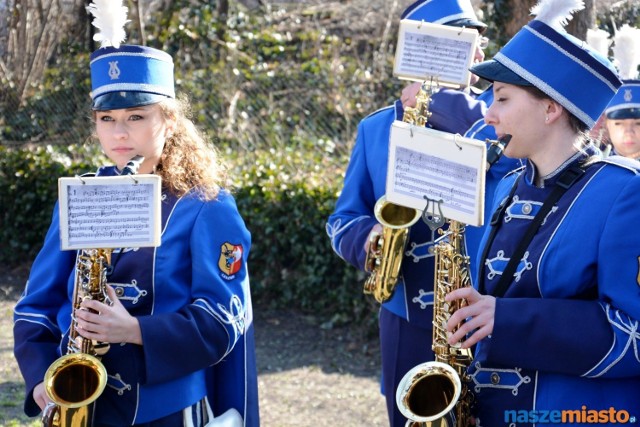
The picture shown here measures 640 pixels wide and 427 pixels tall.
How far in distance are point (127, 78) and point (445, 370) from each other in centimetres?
144

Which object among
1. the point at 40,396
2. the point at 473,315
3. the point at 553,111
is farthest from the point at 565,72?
the point at 40,396

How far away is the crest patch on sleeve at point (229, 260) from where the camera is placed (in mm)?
3125

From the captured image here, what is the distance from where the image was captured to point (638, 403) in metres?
2.67

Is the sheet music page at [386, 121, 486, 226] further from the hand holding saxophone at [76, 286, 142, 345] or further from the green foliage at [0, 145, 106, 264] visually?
the green foliage at [0, 145, 106, 264]

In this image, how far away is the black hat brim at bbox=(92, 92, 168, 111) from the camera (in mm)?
3176

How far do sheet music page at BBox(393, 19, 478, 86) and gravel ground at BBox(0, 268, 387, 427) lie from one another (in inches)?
111

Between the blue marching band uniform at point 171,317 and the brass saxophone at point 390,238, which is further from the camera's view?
the brass saxophone at point 390,238

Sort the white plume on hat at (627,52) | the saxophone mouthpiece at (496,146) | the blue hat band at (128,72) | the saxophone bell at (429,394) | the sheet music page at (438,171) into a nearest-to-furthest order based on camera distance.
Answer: the sheet music page at (438,171) → the saxophone bell at (429,394) → the saxophone mouthpiece at (496,146) → the blue hat band at (128,72) → the white plume on hat at (627,52)

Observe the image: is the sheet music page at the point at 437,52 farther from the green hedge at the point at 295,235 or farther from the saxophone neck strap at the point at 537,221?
the green hedge at the point at 295,235

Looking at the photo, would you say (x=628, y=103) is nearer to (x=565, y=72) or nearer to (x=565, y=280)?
(x=565, y=72)

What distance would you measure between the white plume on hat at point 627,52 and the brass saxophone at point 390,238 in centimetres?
128

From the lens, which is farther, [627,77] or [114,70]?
[627,77]

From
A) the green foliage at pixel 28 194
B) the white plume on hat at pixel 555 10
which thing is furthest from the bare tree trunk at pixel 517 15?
the white plume on hat at pixel 555 10

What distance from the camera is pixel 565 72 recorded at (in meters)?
2.76
